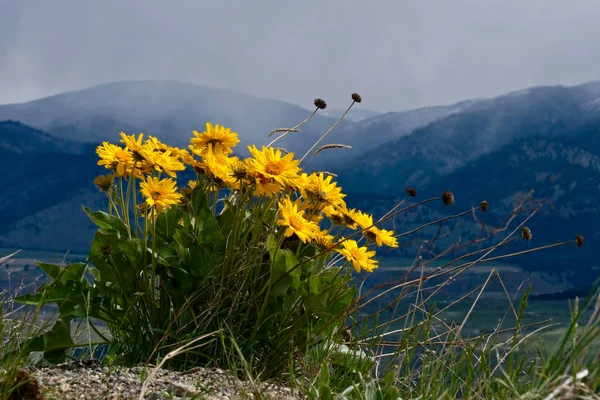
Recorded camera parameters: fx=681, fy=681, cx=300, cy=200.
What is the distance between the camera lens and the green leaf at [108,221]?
308cm

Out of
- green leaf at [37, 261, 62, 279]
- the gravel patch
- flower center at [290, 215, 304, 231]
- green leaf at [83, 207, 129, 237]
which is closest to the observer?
the gravel patch

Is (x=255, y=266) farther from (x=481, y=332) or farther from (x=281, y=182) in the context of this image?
(x=481, y=332)

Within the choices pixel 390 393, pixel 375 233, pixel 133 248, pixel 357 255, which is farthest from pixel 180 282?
pixel 390 393

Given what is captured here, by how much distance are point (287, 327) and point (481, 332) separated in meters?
0.89

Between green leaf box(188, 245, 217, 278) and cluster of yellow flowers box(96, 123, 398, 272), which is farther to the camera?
green leaf box(188, 245, 217, 278)

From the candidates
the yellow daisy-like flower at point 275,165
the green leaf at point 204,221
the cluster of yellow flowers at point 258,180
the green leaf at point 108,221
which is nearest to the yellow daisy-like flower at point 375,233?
the cluster of yellow flowers at point 258,180

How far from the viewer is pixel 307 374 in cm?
295

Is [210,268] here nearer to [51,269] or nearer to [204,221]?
[204,221]

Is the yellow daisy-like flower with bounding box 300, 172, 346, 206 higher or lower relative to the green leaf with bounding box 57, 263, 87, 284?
higher

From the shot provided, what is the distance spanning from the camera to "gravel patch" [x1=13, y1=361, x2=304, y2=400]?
2496 millimetres

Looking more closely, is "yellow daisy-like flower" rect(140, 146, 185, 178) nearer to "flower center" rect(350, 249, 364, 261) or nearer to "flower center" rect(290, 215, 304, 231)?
"flower center" rect(290, 215, 304, 231)

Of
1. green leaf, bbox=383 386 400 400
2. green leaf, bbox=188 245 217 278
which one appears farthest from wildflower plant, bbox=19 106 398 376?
green leaf, bbox=383 386 400 400

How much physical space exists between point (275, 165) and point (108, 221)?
3.05 feet

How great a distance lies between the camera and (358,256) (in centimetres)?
302
